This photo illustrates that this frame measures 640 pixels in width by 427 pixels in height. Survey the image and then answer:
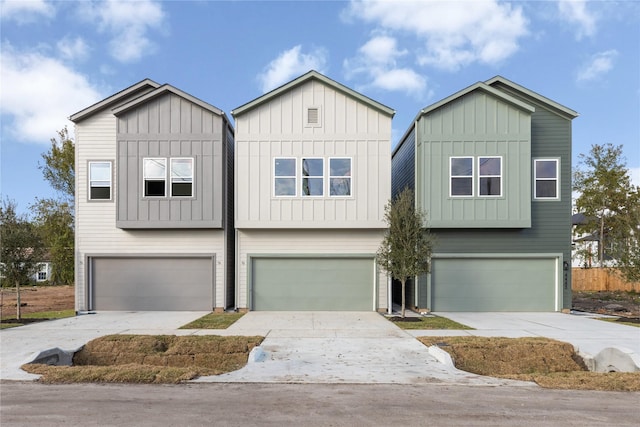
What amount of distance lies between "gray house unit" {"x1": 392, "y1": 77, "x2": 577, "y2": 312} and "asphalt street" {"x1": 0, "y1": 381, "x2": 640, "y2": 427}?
837cm

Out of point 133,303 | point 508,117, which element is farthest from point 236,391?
point 508,117

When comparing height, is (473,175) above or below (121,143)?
below

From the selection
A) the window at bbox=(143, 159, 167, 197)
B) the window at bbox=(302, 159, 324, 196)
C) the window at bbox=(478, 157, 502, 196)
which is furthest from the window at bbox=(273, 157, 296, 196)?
the window at bbox=(478, 157, 502, 196)

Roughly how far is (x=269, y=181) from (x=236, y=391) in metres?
9.03

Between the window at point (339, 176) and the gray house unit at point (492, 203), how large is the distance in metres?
2.52

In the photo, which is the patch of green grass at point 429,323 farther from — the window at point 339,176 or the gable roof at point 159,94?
the gable roof at point 159,94

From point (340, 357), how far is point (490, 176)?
9.30 metres

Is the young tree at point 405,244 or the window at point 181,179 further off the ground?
the window at point 181,179

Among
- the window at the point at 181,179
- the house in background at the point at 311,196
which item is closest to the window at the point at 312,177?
the house in background at the point at 311,196

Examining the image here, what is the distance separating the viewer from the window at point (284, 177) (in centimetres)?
1424

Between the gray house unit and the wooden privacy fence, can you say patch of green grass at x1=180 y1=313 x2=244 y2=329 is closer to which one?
the gray house unit

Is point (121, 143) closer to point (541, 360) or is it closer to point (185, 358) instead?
point (185, 358)

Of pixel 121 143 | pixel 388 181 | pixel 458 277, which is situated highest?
pixel 121 143

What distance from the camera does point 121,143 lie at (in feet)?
47.0
